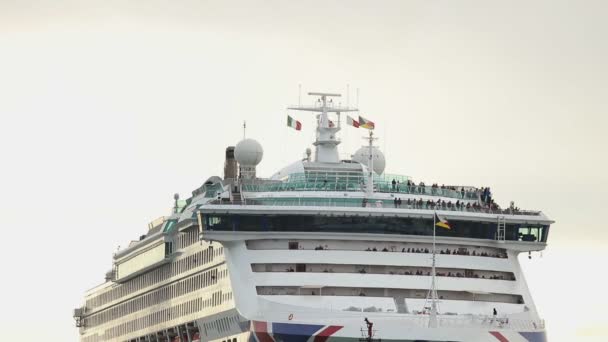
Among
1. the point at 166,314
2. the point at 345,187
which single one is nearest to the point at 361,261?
the point at 345,187

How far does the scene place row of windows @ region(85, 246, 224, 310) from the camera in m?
112

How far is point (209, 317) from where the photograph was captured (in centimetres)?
10944

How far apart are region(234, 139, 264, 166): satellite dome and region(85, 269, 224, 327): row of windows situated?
7.45 metres

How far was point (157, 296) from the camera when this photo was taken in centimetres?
12638

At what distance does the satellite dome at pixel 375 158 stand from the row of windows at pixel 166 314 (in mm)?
13240

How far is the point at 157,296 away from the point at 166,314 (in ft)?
13.6

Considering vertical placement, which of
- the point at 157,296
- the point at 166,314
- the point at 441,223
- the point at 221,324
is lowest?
the point at 221,324

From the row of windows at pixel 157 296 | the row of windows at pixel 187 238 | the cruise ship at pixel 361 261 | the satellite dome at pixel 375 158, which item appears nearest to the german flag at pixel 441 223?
the cruise ship at pixel 361 261

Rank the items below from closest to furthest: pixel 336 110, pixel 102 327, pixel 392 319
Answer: pixel 392 319 < pixel 336 110 < pixel 102 327

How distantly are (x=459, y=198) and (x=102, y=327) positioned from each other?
46242 millimetres

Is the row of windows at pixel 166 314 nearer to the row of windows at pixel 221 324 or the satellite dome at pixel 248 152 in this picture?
the row of windows at pixel 221 324

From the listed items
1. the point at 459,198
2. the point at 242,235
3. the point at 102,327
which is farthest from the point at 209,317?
the point at 102,327

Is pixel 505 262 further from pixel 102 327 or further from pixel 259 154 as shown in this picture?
pixel 102 327

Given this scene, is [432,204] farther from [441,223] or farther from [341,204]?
[341,204]
